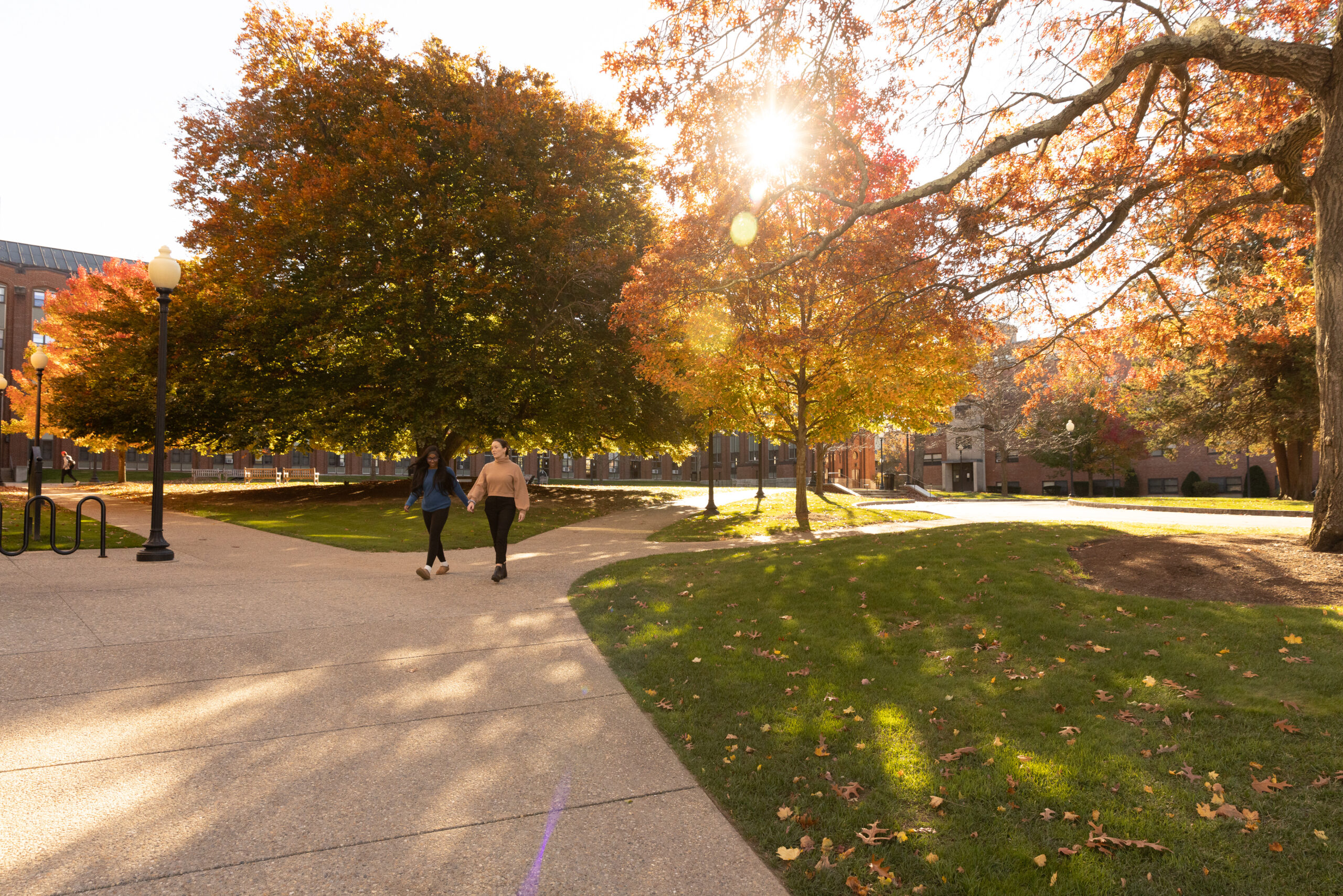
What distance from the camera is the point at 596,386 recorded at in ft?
73.9

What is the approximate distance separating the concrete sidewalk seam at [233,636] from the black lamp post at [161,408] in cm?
476

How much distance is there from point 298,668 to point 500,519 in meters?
4.06

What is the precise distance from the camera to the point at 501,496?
9.74 meters

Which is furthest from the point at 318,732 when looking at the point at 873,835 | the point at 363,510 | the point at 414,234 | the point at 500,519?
the point at 414,234

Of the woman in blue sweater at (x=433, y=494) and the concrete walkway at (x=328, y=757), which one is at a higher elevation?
the woman in blue sweater at (x=433, y=494)

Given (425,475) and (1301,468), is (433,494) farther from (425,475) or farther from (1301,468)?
(1301,468)

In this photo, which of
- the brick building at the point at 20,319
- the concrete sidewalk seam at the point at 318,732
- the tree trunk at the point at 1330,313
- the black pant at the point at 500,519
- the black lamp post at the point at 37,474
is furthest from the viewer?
the brick building at the point at 20,319

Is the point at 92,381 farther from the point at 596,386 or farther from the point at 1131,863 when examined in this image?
the point at 1131,863

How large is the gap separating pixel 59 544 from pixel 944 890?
14.5 m

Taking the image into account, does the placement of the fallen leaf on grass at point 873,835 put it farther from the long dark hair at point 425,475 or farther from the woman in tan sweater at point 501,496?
the long dark hair at point 425,475

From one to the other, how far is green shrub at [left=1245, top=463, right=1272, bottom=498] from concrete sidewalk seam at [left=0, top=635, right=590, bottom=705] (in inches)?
2294

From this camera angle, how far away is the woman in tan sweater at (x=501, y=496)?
9.62m

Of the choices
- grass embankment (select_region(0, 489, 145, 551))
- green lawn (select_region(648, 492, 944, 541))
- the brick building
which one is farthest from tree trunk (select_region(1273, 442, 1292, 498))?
the brick building

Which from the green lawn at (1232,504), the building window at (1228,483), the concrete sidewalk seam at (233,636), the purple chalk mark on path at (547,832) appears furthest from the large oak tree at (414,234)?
the building window at (1228,483)
